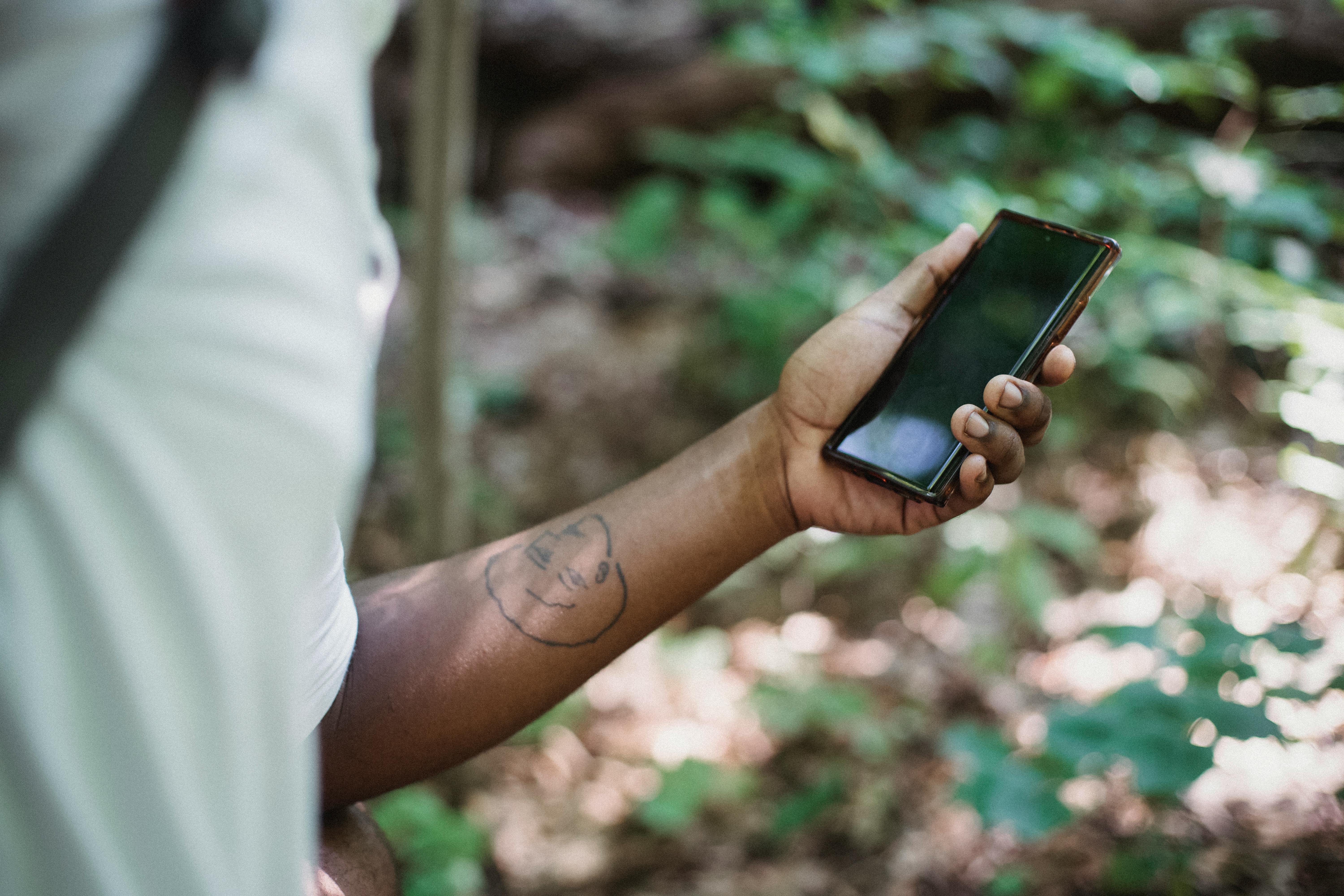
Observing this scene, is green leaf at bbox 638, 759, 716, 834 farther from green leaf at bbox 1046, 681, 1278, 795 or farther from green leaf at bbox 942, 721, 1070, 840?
green leaf at bbox 1046, 681, 1278, 795

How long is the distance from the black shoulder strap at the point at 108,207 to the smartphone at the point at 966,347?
87cm

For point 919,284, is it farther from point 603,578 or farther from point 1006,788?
Answer: point 1006,788

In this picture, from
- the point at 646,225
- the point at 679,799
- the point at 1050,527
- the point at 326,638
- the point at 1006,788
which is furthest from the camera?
the point at 646,225

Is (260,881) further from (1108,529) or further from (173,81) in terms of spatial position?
(1108,529)

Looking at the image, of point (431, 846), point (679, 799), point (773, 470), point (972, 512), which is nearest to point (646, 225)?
point (972, 512)

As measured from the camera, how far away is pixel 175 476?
59 centimetres

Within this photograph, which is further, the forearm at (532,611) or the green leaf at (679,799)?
the green leaf at (679,799)

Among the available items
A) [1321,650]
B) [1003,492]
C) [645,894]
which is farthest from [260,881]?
[1003,492]

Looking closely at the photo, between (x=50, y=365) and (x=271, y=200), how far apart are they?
183 millimetres

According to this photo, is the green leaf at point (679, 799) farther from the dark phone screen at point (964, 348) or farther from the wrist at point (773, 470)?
the dark phone screen at point (964, 348)

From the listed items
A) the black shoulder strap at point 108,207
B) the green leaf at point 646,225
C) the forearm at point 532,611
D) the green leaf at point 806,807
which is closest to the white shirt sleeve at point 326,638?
the forearm at point 532,611

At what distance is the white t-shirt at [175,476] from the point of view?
1.86 feet

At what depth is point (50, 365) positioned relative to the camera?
1.86 feet

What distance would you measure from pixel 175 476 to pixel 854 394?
0.89m
